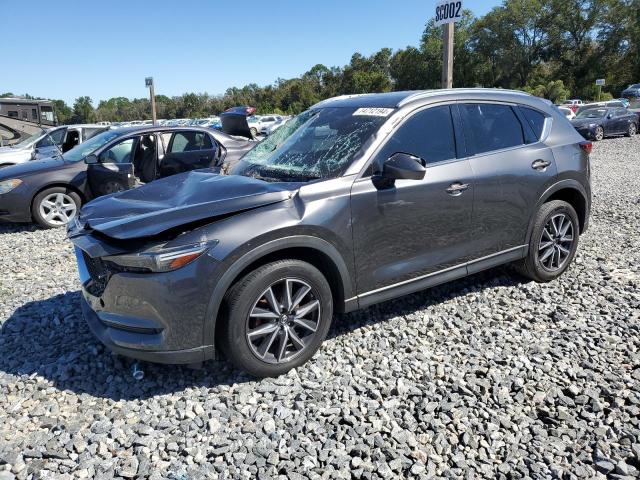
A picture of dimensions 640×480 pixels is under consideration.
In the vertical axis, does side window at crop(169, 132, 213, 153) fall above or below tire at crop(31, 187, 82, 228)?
above

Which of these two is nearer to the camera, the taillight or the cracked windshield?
the cracked windshield

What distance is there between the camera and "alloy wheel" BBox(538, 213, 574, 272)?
4602mm

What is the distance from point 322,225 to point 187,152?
533cm

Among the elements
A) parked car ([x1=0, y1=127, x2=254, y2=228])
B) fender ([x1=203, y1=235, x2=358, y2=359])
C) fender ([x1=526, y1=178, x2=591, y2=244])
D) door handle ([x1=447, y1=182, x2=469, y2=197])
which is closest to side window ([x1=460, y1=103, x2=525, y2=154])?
door handle ([x1=447, y1=182, x2=469, y2=197])

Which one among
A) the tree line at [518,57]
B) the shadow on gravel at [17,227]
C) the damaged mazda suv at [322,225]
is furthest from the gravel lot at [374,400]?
the tree line at [518,57]

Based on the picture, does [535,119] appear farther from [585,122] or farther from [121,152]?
[585,122]

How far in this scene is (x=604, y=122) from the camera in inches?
834

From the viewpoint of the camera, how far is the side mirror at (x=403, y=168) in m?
3.30

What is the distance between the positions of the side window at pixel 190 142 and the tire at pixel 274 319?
5.45m

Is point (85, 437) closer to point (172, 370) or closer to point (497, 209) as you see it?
point (172, 370)

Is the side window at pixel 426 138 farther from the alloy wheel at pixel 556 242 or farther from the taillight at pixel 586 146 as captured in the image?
the taillight at pixel 586 146

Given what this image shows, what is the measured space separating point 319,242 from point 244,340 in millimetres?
770

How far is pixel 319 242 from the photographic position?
3205mm

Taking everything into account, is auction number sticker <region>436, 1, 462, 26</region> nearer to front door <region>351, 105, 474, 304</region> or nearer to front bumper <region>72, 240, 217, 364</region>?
front door <region>351, 105, 474, 304</region>
